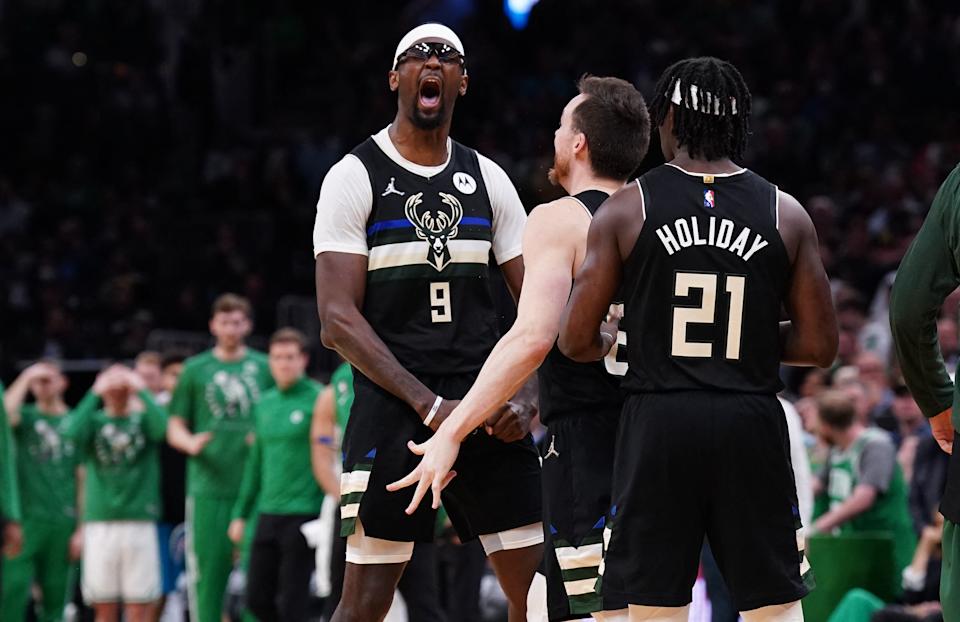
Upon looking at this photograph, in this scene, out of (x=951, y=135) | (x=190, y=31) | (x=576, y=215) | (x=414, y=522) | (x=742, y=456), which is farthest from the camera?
(x=190, y=31)

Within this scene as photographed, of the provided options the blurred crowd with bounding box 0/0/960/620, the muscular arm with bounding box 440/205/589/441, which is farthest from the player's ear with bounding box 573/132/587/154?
the blurred crowd with bounding box 0/0/960/620

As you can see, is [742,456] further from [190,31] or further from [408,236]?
[190,31]

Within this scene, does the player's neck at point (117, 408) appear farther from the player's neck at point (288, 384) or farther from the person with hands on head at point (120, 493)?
the player's neck at point (288, 384)

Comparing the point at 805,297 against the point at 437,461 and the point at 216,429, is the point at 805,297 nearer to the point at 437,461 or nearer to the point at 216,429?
the point at 437,461

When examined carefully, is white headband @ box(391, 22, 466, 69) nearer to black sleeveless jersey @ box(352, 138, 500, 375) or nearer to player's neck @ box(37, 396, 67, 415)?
black sleeveless jersey @ box(352, 138, 500, 375)

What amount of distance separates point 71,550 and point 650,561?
30.4 feet

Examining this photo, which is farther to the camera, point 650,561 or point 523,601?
point 523,601

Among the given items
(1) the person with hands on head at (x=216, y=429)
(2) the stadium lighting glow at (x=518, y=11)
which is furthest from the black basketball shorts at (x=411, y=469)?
(2) the stadium lighting glow at (x=518, y=11)

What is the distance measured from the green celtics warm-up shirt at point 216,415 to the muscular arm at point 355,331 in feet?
21.4

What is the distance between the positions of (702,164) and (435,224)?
1.35m

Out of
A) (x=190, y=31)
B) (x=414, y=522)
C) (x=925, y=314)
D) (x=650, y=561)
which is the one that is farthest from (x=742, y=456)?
(x=190, y=31)

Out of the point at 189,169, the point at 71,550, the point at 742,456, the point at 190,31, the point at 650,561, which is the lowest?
the point at 71,550

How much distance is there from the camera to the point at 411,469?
18.1 feet

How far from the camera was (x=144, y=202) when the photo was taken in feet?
68.6
